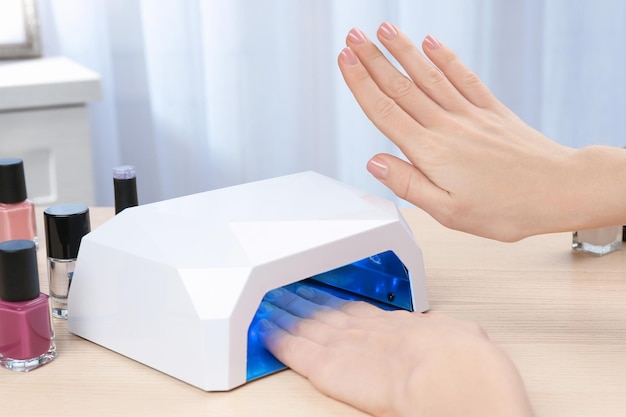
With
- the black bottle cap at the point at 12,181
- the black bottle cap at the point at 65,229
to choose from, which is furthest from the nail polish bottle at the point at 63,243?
the black bottle cap at the point at 12,181

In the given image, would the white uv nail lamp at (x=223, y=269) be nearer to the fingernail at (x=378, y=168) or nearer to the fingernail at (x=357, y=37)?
the fingernail at (x=378, y=168)

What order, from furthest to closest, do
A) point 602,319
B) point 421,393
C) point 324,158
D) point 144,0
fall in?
1. point 324,158
2. point 144,0
3. point 602,319
4. point 421,393

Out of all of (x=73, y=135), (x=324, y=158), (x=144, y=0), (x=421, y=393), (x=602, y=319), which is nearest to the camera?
(x=421, y=393)

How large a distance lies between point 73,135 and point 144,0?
0.35 meters

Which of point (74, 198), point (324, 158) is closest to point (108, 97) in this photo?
point (74, 198)

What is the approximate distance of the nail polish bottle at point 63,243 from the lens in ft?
2.32

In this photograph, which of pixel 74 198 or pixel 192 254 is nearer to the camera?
pixel 192 254

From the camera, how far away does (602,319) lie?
28.6 inches

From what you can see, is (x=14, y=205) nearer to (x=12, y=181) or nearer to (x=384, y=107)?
(x=12, y=181)

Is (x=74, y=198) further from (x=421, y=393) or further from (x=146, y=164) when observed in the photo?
(x=421, y=393)

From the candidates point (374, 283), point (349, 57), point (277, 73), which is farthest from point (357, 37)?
point (277, 73)

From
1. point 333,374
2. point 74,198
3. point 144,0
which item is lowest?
point 74,198

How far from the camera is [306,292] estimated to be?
729mm

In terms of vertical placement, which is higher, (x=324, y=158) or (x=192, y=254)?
(x=192, y=254)
